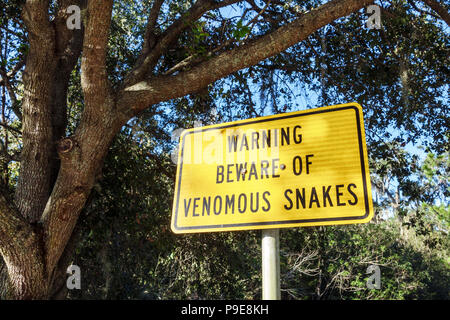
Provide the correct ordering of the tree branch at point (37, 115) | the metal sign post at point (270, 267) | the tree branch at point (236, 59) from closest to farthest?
1. the metal sign post at point (270, 267)
2. the tree branch at point (236, 59)
3. the tree branch at point (37, 115)

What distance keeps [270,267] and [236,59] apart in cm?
280

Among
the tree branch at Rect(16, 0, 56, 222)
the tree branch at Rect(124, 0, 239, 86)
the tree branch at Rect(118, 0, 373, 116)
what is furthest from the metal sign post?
the tree branch at Rect(124, 0, 239, 86)

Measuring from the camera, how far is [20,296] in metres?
3.39

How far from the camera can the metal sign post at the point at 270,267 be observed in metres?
1.27

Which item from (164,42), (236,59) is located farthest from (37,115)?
(236,59)

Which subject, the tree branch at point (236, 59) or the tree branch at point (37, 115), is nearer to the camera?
the tree branch at point (236, 59)

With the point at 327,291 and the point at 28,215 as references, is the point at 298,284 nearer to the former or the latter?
the point at 327,291

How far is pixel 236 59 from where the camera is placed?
12.3 ft

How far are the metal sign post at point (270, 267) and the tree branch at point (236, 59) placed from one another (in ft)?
8.69

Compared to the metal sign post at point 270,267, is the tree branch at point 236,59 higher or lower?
higher

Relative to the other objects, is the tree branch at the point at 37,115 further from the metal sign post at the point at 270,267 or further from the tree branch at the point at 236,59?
the metal sign post at the point at 270,267

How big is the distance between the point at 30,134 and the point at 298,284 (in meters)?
14.6

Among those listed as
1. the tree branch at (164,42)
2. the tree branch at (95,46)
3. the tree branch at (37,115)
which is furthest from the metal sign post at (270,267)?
the tree branch at (164,42)

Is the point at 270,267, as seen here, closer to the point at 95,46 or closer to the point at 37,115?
the point at 95,46
